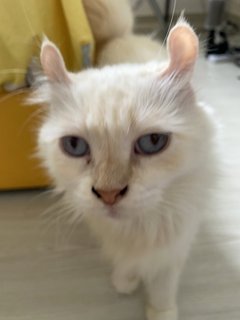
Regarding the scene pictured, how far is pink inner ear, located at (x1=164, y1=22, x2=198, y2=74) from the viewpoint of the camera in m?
0.61

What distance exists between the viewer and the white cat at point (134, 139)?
62 centimetres

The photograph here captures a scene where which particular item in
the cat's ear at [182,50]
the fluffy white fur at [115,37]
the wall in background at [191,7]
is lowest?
the wall in background at [191,7]

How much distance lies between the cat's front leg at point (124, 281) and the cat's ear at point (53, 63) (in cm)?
47

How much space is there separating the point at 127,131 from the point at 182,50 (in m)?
0.15

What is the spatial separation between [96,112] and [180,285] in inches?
21.3

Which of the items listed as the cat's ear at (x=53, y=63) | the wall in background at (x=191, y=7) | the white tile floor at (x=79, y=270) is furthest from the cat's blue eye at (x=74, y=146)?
the wall in background at (x=191, y=7)

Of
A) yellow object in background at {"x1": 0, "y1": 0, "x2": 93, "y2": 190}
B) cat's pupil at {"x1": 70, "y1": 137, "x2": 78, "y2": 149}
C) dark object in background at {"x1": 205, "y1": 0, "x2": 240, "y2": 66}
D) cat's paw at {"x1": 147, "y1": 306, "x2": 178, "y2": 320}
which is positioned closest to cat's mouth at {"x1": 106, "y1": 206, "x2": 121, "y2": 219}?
cat's pupil at {"x1": 70, "y1": 137, "x2": 78, "y2": 149}

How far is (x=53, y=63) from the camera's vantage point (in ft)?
2.19

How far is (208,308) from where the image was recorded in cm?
92

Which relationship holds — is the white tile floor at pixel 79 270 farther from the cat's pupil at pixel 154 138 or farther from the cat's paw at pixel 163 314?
the cat's pupil at pixel 154 138

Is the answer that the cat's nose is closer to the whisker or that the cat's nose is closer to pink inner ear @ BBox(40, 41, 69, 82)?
pink inner ear @ BBox(40, 41, 69, 82)

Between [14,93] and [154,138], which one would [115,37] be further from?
[154,138]

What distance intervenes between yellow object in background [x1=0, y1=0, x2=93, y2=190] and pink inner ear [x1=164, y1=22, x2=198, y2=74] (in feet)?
1.53

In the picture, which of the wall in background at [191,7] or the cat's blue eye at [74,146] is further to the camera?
the wall in background at [191,7]
